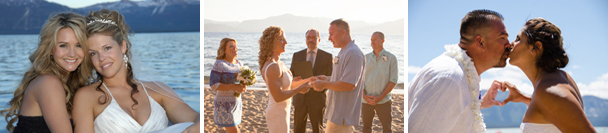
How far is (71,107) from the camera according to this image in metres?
2.42

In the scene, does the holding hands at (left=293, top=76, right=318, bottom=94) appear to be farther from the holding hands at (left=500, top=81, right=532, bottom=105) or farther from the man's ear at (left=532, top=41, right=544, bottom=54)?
the man's ear at (left=532, top=41, right=544, bottom=54)

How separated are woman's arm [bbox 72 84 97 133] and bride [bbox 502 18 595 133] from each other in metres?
2.37

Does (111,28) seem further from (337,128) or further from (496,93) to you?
(496,93)

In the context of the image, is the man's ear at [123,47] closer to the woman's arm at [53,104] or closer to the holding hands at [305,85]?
the woman's arm at [53,104]

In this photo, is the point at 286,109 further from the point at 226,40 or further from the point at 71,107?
the point at 71,107

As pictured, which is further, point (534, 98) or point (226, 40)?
point (226, 40)

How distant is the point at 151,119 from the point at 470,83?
1.81 m

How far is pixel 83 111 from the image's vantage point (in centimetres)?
231

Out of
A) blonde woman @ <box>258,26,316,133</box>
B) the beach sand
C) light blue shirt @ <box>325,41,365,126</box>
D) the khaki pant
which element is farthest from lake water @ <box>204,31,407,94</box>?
the khaki pant

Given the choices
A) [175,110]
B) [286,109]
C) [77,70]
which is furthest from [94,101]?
[286,109]

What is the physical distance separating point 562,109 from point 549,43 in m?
0.39

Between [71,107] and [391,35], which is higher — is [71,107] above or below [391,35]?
below

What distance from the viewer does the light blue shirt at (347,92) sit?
391cm

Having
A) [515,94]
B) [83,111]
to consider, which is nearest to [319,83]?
[515,94]
